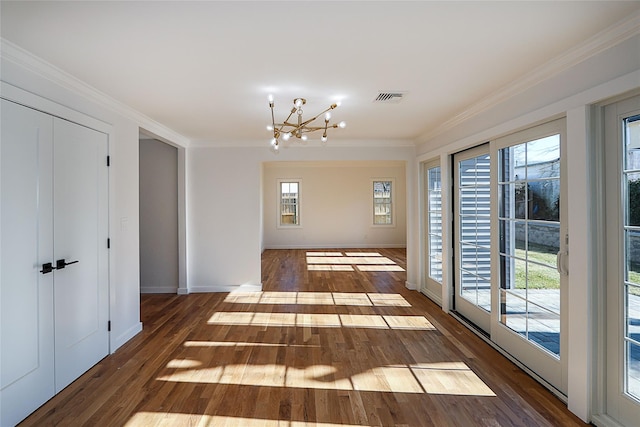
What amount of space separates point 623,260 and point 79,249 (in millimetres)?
3882

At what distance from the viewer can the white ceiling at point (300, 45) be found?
6.01ft

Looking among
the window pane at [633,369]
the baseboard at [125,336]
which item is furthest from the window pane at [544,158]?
the baseboard at [125,336]

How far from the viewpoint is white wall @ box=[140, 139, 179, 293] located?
555 centimetres

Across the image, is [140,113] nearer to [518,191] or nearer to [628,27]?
[518,191]

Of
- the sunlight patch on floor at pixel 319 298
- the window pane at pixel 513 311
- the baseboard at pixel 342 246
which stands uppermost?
the window pane at pixel 513 311

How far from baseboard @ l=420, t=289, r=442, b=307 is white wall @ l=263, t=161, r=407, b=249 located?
212 inches

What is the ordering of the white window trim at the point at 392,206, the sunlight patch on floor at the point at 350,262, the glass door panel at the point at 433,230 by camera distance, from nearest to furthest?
the glass door panel at the point at 433,230 → the sunlight patch on floor at the point at 350,262 → the white window trim at the point at 392,206

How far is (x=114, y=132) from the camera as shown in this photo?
3.45 m

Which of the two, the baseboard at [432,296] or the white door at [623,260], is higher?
the white door at [623,260]

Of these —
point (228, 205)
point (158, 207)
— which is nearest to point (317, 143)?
point (228, 205)

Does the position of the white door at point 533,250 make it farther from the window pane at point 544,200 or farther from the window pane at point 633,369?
the window pane at point 633,369

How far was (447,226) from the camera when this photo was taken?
14.7 feet

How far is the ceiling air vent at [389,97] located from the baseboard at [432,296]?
2828 millimetres

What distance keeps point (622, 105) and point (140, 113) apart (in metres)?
4.20
